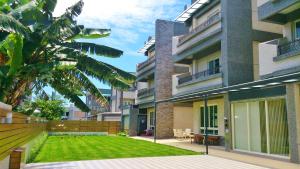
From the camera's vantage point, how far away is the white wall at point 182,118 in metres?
32.2

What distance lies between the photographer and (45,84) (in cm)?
1527

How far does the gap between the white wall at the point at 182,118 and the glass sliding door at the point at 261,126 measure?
13.8 metres

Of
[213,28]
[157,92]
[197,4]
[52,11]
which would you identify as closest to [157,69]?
[157,92]

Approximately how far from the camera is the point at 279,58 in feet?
49.1

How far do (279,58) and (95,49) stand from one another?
29.9ft

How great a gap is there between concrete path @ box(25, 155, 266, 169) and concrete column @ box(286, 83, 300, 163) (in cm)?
250

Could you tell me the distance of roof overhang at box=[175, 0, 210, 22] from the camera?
2415 cm

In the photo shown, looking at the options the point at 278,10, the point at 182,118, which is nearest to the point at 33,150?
the point at 278,10

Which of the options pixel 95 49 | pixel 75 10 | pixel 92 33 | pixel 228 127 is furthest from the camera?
pixel 228 127

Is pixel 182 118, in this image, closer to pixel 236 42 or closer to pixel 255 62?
pixel 255 62

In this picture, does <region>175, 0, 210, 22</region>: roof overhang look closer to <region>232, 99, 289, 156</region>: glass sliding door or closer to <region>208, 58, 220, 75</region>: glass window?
<region>208, 58, 220, 75</region>: glass window

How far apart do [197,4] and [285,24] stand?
30.4 feet

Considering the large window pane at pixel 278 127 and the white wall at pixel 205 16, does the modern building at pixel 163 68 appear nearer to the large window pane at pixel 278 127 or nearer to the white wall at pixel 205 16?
the white wall at pixel 205 16

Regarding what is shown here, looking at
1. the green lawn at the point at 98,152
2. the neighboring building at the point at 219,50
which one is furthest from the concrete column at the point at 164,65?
the green lawn at the point at 98,152
